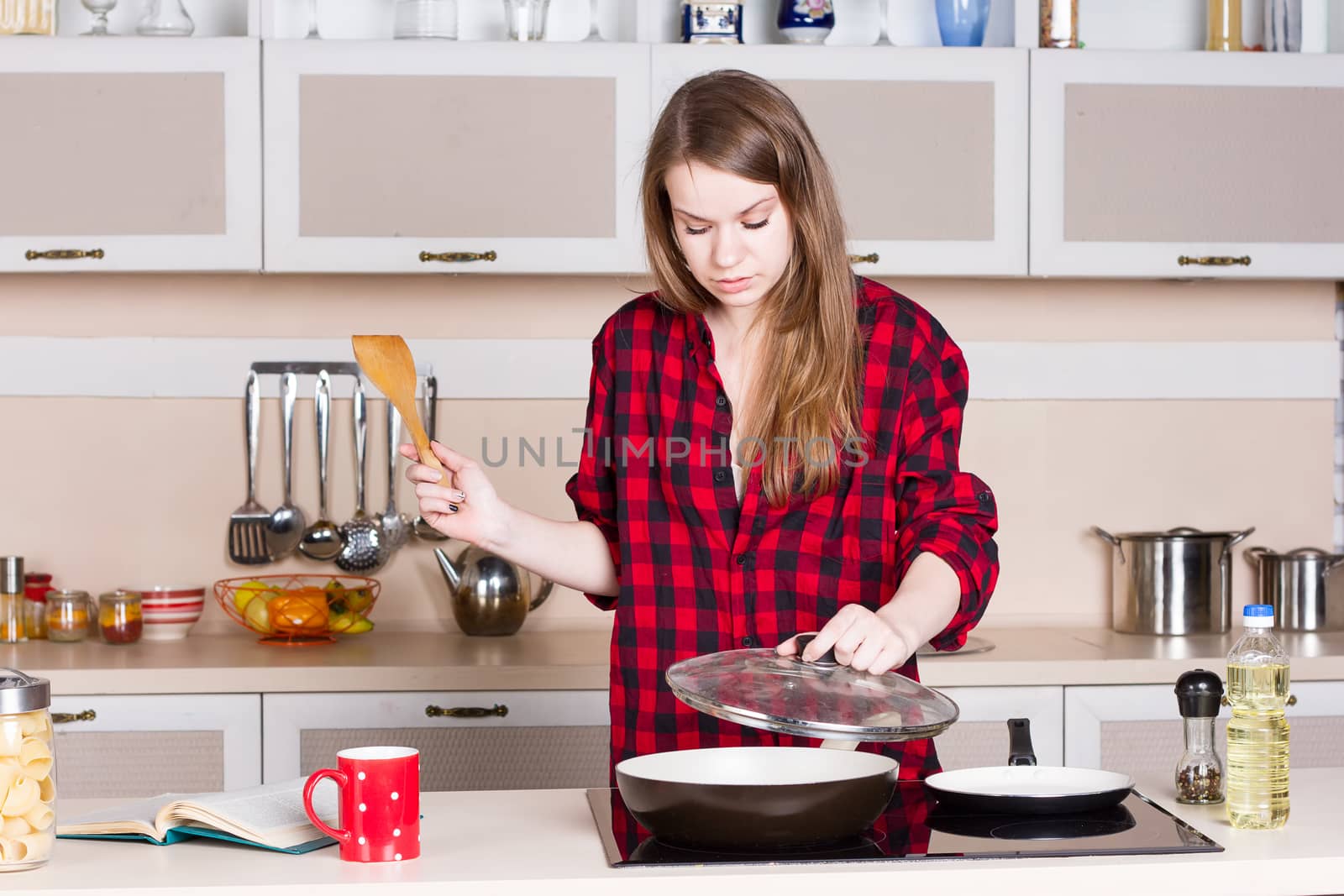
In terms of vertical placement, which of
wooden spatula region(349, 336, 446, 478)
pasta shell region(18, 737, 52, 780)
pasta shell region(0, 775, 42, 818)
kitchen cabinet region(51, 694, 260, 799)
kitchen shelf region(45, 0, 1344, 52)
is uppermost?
kitchen shelf region(45, 0, 1344, 52)

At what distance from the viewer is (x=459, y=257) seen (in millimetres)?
2514

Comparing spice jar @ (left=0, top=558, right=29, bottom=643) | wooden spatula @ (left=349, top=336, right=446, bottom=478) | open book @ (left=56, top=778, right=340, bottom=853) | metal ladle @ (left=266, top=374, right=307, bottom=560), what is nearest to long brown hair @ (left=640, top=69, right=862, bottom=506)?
wooden spatula @ (left=349, top=336, right=446, bottom=478)

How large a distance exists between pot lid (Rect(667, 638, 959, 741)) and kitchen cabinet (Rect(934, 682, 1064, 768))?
122cm

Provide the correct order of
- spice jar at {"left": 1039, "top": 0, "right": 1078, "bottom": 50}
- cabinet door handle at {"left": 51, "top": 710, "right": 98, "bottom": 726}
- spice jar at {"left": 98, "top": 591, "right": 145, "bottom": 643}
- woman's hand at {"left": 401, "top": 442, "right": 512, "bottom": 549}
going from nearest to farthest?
woman's hand at {"left": 401, "top": 442, "right": 512, "bottom": 549} → cabinet door handle at {"left": 51, "top": 710, "right": 98, "bottom": 726} → spice jar at {"left": 98, "top": 591, "right": 145, "bottom": 643} → spice jar at {"left": 1039, "top": 0, "right": 1078, "bottom": 50}

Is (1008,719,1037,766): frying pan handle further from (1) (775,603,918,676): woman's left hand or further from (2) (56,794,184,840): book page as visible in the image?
(2) (56,794,184,840): book page

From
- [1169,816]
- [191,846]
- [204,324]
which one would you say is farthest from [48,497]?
[1169,816]

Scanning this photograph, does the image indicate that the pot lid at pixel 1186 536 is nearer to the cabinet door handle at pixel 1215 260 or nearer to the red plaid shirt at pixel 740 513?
the cabinet door handle at pixel 1215 260

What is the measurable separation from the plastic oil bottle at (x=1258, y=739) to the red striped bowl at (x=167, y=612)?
196cm

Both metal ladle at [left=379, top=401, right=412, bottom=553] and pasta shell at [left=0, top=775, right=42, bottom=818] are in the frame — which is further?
metal ladle at [left=379, top=401, right=412, bottom=553]

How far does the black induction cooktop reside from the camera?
1116mm

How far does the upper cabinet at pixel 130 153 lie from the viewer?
2475 mm

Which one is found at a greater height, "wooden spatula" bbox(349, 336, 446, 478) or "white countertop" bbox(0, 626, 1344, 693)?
"wooden spatula" bbox(349, 336, 446, 478)

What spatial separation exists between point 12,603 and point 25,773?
1686 mm

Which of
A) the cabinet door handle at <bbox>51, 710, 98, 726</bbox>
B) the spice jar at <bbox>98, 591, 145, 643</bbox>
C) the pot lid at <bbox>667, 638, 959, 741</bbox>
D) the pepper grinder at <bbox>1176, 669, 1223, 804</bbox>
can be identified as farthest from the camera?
the spice jar at <bbox>98, 591, 145, 643</bbox>
